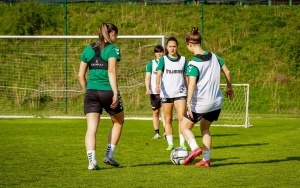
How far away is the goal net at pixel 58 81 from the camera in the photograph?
87.8 feet

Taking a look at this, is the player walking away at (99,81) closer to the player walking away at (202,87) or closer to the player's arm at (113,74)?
the player's arm at (113,74)

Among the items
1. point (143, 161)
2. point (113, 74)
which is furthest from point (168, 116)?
point (113, 74)

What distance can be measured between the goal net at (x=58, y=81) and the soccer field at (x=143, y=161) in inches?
254

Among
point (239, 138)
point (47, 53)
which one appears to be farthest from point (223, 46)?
point (239, 138)

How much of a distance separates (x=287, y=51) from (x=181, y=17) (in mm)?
5510

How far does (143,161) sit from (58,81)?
1563 cm

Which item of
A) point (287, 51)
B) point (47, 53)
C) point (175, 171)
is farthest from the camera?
point (287, 51)

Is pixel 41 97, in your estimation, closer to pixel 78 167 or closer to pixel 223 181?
pixel 78 167

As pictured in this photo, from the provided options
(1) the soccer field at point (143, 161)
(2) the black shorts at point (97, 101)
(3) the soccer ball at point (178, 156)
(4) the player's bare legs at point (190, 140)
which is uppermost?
(2) the black shorts at point (97, 101)

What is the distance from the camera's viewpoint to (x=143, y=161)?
12.5 meters

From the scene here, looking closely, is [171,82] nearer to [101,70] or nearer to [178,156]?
[178,156]

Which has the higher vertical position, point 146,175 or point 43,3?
point 43,3

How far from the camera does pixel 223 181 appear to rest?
10.0 m

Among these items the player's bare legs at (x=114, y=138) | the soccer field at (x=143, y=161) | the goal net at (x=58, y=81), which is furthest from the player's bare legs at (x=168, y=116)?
the goal net at (x=58, y=81)
